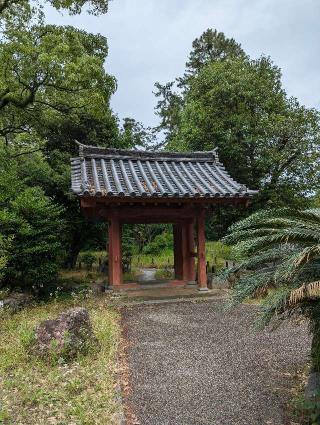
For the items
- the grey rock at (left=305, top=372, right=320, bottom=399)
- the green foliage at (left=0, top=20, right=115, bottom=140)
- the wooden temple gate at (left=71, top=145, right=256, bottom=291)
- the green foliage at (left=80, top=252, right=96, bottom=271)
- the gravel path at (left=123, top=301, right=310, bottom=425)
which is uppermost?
the green foliage at (left=0, top=20, right=115, bottom=140)

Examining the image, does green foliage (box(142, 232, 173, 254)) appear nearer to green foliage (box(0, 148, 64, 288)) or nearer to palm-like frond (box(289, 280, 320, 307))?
green foliage (box(0, 148, 64, 288))

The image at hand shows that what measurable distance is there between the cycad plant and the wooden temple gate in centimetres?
510

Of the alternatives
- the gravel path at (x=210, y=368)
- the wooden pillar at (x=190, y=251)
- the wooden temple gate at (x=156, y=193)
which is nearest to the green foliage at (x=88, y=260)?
the wooden temple gate at (x=156, y=193)

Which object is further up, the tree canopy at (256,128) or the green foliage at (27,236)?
the tree canopy at (256,128)

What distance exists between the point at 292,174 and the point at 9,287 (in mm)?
10844

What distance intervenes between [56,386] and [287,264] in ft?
9.75

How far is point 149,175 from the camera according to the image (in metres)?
11.0

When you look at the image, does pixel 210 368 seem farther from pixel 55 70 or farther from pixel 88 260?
pixel 88 260

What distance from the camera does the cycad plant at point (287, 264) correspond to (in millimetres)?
3562

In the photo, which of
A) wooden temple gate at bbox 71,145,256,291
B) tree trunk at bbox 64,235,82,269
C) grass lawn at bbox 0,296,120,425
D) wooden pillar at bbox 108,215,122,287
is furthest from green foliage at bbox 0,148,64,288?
tree trunk at bbox 64,235,82,269

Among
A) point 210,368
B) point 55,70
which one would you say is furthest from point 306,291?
point 55,70

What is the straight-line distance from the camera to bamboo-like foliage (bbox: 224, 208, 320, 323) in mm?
3529

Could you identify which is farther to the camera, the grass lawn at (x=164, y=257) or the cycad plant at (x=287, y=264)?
the grass lawn at (x=164, y=257)

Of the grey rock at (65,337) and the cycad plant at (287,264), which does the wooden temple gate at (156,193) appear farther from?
the cycad plant at (287,264)
